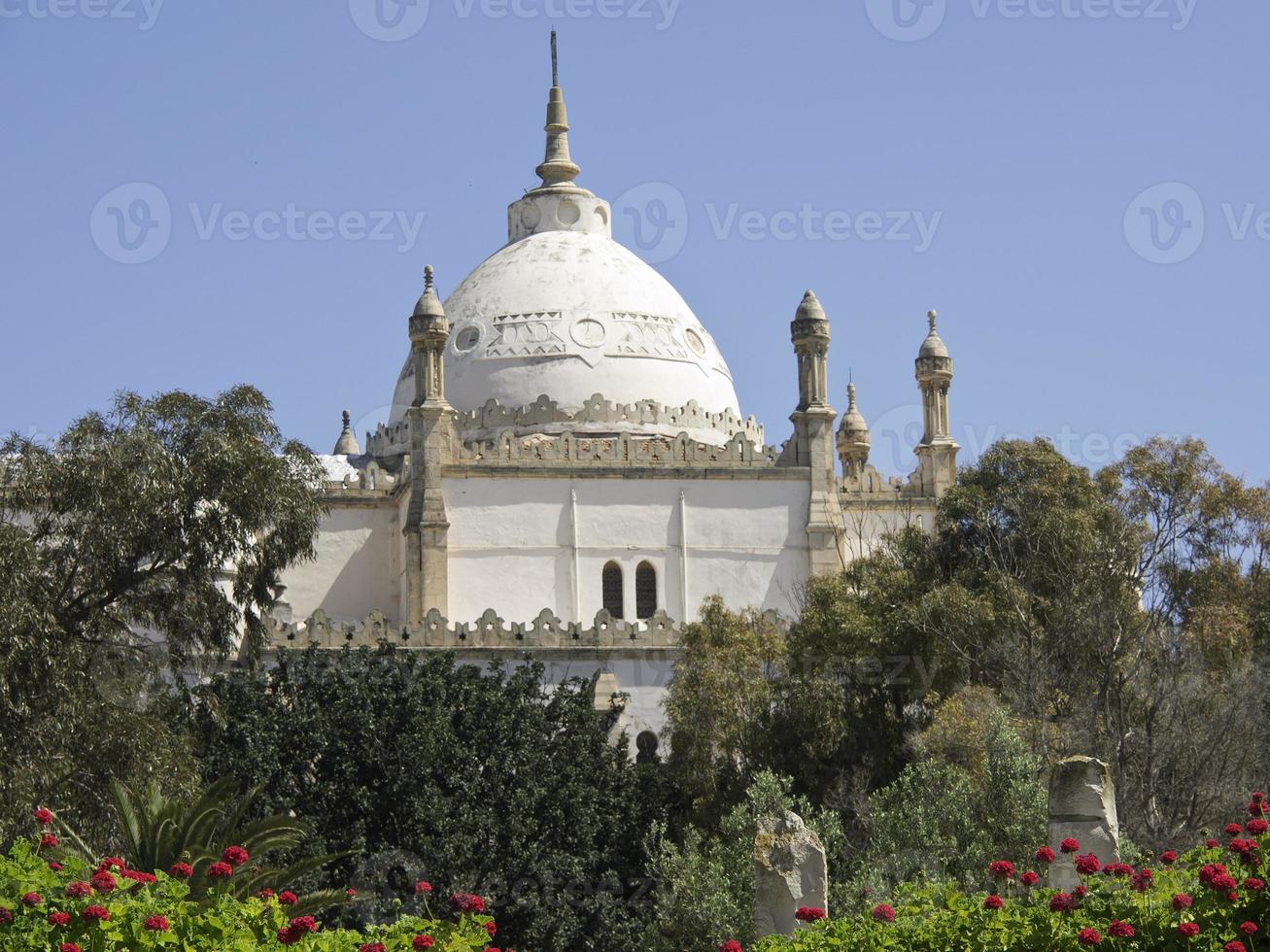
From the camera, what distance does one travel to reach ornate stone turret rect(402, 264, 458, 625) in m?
43.8

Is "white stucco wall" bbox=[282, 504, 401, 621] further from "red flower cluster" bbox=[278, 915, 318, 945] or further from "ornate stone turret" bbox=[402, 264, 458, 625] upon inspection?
"red flower cluster" bbox=[278, 915, 318, 945]

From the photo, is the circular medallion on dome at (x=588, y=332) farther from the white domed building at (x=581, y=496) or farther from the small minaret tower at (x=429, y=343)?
the small minaret tower at (x=429, y=343)

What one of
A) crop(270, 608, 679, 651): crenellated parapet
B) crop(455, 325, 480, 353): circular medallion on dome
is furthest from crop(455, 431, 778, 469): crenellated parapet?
crop(270, 608, 679, 651): crenellated parapet

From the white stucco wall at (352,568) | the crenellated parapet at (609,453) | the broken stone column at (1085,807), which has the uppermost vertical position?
the crenellated parapet at (609,453)

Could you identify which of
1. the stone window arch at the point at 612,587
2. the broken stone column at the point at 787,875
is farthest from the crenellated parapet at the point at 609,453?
the broken stone column at the point at 787,875

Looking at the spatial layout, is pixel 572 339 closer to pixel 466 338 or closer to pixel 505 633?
pixel 466 338

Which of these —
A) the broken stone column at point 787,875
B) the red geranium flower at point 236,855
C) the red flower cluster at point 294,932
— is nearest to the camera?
the red flower cluster at point 294,932

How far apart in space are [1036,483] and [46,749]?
19135mm

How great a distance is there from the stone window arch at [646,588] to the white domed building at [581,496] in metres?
0.04

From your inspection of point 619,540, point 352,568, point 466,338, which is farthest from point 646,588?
point 466,338

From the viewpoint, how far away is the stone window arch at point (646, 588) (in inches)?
1769

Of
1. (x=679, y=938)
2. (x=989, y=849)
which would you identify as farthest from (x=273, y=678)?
(x=989, y=849)

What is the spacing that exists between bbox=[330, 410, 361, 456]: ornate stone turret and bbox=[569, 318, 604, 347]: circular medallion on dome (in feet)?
36.5

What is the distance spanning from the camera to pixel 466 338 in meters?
49.6
